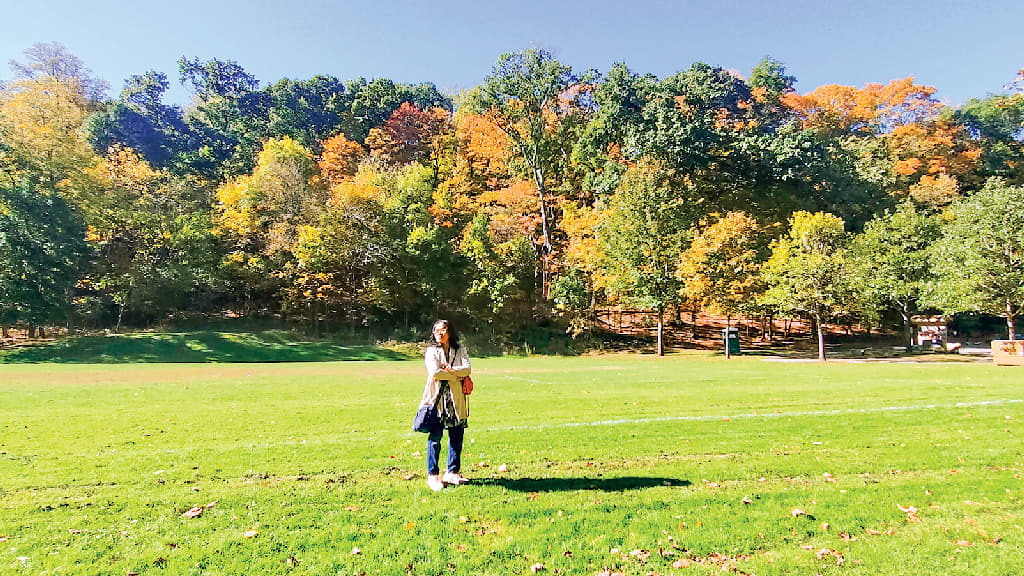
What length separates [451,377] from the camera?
579cm

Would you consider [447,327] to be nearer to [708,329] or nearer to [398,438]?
[398,438]

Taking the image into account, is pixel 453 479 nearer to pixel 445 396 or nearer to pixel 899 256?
pixel 445 396

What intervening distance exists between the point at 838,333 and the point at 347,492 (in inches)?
2026

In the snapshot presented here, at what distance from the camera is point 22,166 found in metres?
34.2

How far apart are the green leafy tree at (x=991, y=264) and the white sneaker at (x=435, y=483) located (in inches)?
1293

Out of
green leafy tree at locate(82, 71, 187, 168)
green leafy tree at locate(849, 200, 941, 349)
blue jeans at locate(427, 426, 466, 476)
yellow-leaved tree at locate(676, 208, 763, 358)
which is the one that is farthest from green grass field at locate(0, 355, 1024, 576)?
green leafy tree at locate(82, 71, 187, 168)

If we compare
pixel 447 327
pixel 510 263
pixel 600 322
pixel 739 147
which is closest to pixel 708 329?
pixel 600 322

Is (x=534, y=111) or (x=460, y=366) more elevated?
(x=534, y=111)

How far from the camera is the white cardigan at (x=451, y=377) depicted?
577 centimetres

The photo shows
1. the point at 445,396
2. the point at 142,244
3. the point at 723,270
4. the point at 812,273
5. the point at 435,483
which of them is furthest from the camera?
the point at 142,244

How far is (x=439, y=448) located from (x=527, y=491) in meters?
1.03

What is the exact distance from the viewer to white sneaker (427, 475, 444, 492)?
568 cm

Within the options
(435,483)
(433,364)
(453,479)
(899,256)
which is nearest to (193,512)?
(435,483)

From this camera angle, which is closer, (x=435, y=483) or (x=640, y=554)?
(x=640, y=554)
